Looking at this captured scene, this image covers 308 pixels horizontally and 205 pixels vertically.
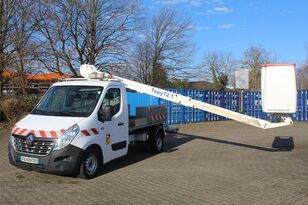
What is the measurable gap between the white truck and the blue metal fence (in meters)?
10.2

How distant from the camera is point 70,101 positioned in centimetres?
869

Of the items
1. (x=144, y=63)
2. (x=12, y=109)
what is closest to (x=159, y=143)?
(x=12, y=109)

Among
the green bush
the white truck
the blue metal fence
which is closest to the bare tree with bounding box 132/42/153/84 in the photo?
the blue metal fence

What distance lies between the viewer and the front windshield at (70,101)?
27.3 ft

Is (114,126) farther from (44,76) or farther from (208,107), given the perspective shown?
(44,76)

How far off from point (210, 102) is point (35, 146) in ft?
62.6

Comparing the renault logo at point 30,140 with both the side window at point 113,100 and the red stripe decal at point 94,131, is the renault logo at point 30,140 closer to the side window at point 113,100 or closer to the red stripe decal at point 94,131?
the red stripe decal at point 94,131

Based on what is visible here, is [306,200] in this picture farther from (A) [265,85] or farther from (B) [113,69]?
(B) [113,69]

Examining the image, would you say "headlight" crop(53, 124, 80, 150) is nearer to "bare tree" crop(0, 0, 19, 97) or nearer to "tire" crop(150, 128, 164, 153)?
"tire" crop(150, 128, 164, 153)

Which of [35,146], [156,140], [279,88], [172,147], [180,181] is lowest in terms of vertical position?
[180,181]

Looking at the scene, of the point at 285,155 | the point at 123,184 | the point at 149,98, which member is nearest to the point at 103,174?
the point at 123,184

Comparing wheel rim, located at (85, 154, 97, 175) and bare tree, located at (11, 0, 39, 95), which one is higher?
bare tree, located at (11, 0, 39, 95)

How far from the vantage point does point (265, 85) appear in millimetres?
10492

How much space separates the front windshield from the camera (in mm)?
8336
